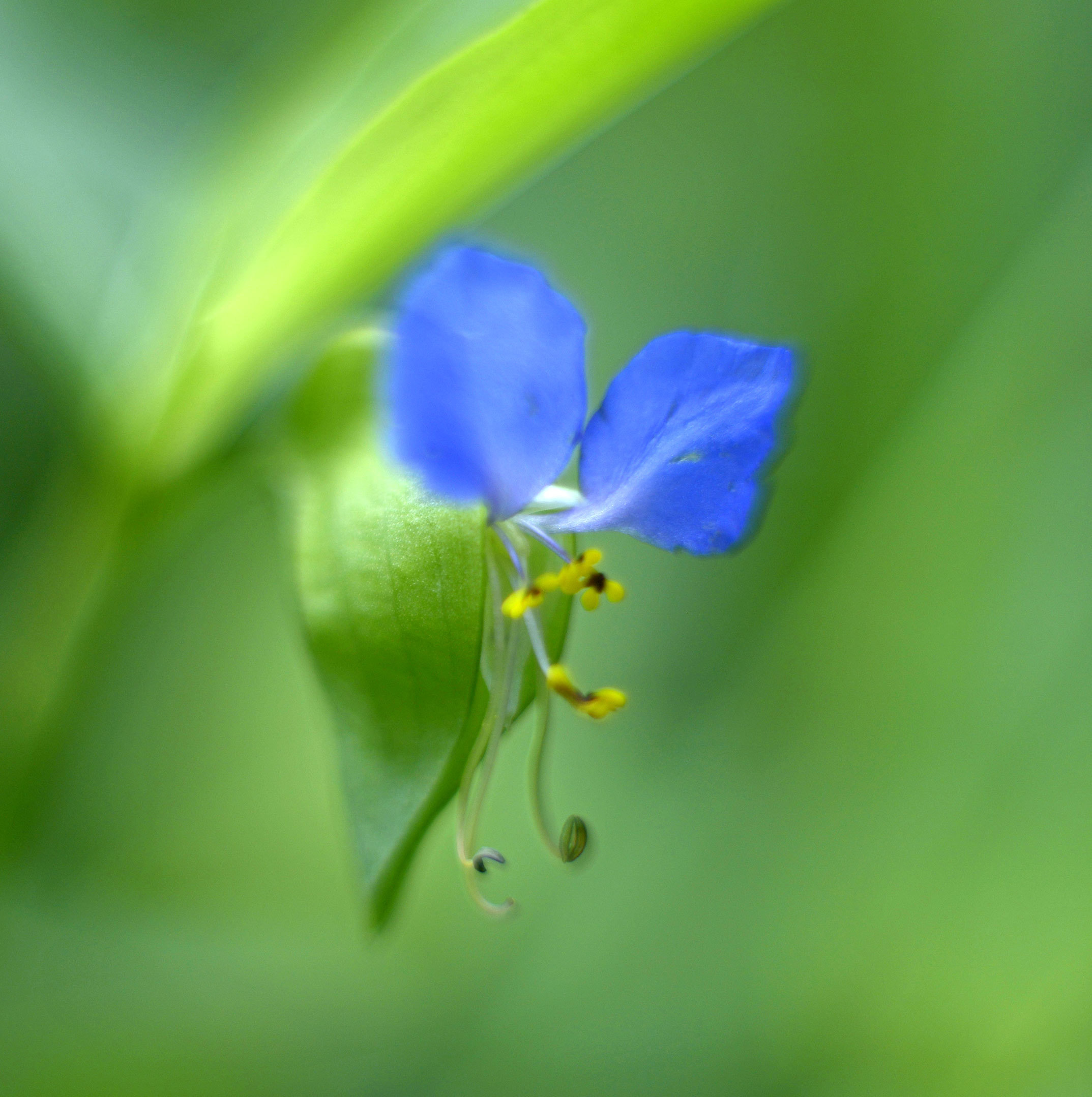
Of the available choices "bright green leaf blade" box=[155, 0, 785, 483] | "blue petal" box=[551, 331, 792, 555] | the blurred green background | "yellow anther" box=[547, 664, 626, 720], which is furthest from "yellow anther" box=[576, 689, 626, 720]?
the blurred green background

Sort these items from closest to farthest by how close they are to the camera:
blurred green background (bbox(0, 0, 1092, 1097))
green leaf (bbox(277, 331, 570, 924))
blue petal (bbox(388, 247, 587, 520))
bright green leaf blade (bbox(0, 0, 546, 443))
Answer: blue petal (bbox(388, 247, 587, 520)) → green leaf (bbox(277, 331, 570, 924)) → bright green leaf blade (bbox(0, 0, 546, 443)) → blurred green background (bbox(0, 0, 1092, 1097))

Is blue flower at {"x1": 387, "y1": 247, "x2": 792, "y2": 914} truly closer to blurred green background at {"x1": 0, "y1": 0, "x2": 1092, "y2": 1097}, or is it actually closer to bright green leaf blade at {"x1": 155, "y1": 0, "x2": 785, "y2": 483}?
bright green leaf blade at {"x1": 155, "y1": 0, "x2": 785, "y2": 483}

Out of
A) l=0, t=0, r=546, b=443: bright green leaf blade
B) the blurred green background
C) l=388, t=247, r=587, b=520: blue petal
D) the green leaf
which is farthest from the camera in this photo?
the blurred green background

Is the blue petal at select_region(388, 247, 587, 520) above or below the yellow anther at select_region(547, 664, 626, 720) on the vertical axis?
above

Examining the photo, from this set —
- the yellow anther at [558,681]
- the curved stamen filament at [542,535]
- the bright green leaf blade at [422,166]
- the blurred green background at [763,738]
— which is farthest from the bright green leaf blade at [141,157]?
the yellow anther at [558,681]

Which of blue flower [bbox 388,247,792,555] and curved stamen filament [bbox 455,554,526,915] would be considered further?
curved stamen filament [bbox 455,554,526,915]

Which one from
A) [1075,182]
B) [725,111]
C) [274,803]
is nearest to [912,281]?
[1075,182]

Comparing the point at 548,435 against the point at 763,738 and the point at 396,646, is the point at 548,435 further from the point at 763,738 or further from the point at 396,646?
the point at 763,738

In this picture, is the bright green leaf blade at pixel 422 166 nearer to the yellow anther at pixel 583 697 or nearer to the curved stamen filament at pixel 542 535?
the curved stamen filament at pixel 542 535
